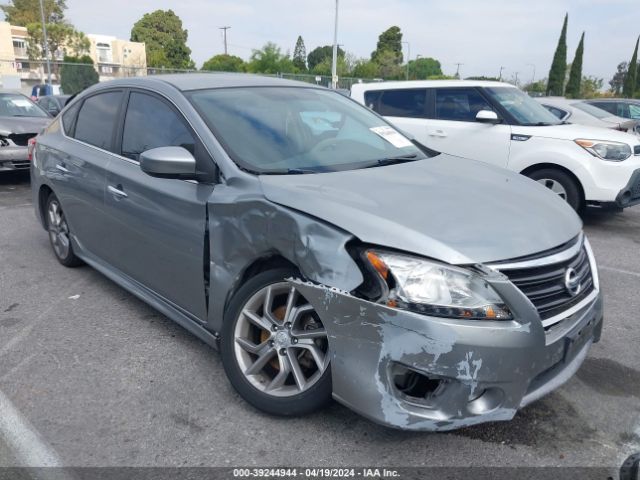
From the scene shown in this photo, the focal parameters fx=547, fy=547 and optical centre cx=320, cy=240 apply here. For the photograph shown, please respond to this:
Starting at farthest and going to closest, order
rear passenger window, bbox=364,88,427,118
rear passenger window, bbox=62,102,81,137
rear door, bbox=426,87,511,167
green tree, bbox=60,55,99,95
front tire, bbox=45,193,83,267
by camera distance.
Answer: green tree, bbox=60,55,99,95 < rear passenger window, bbox=364,88,427,118 < rear door, bbox=426,87,511,167 < front tire, bbox=45,193,83,267 < rear passenger window, bbox=62,102,81,137

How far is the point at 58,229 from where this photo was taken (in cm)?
477

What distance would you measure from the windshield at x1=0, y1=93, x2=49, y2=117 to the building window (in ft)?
237

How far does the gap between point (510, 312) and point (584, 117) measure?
383 inches

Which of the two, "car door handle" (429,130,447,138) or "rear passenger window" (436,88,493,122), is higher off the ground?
"rear passenger window" (436,88,493,122)

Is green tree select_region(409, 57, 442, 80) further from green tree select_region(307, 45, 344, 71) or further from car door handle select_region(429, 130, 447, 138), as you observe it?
car door handle select_region(429, 130, 447, 138)

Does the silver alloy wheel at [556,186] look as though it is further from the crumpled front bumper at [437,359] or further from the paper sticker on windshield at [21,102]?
the paper sticker on windshield at [21,102]

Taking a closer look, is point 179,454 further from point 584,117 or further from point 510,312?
point 584,117

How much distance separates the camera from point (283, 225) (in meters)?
2.46

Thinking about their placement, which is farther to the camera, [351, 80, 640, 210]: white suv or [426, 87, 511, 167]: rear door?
[426, 87, 511, 167]: rear door

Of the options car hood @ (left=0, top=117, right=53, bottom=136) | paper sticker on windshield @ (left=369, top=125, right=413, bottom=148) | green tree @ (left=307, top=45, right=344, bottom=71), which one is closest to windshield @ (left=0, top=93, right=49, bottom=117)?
car hood @ (left=0, top=117, right=53, bottom=136)

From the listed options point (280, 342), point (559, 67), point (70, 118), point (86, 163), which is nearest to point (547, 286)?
point (280, 342)

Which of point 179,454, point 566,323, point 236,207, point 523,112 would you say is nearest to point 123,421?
point 179,454

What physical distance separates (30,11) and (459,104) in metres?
82.3

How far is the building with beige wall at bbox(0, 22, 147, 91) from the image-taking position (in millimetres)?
37625
